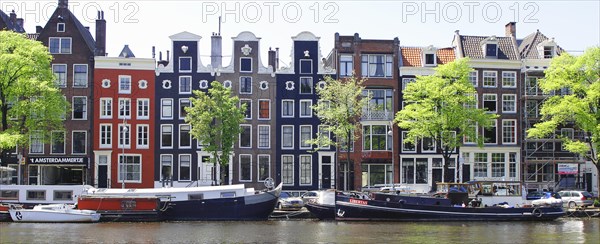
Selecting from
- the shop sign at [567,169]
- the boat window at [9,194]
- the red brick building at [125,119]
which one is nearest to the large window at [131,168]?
the red brick building at [125,119]

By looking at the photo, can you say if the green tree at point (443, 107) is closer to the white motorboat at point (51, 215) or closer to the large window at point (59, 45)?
the white motorboat at point (51, 215)

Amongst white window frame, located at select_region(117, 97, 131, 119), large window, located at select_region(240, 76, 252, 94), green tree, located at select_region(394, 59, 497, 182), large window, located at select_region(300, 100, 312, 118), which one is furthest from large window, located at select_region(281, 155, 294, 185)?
white window frame, located at select_region(117, 97, 131, 119)

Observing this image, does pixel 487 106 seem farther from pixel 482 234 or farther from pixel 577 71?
pixel 482 234

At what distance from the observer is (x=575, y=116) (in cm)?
6159

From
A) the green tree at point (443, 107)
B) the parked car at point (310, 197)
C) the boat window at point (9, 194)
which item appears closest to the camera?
the boat window at point (9, 194)

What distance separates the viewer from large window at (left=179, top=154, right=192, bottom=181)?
68.5m

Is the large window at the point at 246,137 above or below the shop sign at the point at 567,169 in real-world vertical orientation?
above

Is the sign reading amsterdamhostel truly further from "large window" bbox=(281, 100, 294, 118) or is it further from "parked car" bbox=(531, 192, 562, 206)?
"parked car" bbox=(531, 192, 562, 206)

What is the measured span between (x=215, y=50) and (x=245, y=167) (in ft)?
35.2

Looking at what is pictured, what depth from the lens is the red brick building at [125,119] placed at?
6762 cm

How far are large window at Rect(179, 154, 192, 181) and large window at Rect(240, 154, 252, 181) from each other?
14.8 ft

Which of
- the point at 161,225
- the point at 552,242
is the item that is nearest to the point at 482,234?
the point at 552,242

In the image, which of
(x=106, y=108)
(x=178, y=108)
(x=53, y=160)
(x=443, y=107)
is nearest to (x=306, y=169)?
(x=178, y=108)

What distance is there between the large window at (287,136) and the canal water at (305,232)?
1672 centimetres
